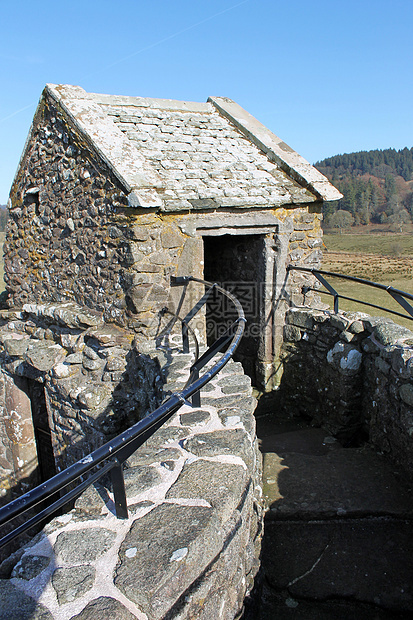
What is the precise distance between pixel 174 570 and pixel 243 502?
65cm

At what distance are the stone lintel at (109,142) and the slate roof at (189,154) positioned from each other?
0.5 inches

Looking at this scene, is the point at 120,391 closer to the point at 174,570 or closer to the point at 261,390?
the point at 261,390

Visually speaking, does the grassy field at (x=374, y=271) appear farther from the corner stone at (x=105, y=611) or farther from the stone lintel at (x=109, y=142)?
the corner stone at (x=105, y=611)

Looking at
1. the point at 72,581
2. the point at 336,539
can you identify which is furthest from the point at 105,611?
the point at 336,539

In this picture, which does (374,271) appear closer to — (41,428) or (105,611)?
(41,428)

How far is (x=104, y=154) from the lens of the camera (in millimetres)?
5242

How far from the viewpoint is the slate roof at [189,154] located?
17.4 feet

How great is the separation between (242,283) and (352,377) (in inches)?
111

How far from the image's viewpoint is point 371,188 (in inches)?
2908

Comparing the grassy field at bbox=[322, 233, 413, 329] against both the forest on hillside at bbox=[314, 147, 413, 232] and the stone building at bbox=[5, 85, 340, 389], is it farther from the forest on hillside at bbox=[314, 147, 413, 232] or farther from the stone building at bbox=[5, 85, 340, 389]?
the forest on hillside at bbox=[314, 147, 413, 232]

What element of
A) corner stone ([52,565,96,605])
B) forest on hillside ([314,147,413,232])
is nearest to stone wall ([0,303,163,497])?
corner stone ([52,565,96,605])

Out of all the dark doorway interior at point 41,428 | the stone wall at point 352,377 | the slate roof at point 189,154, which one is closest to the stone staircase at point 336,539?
the stone wall at point 352,377

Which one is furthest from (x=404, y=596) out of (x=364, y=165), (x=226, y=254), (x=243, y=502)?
(x=364, y=165)

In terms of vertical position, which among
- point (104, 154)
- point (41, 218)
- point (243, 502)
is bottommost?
point (243, 502)
